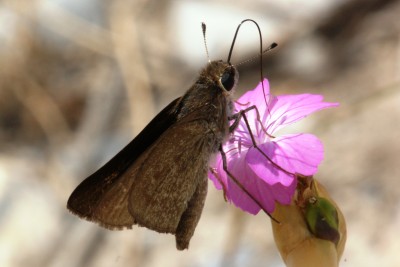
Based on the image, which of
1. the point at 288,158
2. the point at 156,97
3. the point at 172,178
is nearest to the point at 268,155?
the point at 288,158

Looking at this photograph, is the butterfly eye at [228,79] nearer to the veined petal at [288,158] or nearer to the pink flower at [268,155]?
the pink flower at [268,155]

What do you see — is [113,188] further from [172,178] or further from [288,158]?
[288,158]

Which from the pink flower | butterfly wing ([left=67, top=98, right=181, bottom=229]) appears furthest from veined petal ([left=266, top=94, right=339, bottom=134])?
butterfly wing ([left=67, top=98, right=181, bottom=229])

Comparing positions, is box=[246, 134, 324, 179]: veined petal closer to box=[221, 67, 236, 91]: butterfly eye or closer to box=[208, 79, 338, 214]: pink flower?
box=[208, 79, 338, 214]: pink flower

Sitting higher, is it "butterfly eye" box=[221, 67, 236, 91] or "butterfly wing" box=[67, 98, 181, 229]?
"butterfly eye" box=[221, 67, 236, 91]

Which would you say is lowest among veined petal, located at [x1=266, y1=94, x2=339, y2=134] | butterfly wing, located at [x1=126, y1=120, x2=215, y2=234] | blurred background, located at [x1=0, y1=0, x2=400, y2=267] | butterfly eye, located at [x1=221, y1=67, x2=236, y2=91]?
blurred background, located at [x1=0, y1=0, x2=400, y2=267]

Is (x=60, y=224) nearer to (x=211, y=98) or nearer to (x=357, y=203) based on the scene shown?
(x=357, y=203)

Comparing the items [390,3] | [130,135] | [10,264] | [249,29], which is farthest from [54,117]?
[390,3]
